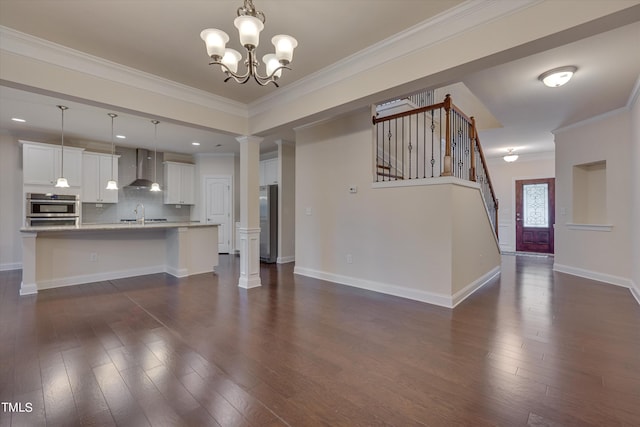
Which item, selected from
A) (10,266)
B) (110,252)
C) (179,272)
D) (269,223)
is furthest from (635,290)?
(10,266)

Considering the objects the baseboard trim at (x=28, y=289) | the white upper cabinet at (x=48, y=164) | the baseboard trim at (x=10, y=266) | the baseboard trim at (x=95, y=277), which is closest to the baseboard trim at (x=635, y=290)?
the baseboard trim at (x=95, y=277)

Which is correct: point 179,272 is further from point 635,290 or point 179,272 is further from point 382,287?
point 635,290

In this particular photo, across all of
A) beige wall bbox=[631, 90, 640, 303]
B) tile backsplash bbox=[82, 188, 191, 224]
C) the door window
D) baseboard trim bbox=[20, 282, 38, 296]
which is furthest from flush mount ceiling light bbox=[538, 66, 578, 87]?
tile backsplash bbox=[82, 188, 191, 224]

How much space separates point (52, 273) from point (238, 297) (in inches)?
116

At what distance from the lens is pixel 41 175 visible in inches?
229

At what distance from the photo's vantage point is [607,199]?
4816mm

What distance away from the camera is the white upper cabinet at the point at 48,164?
18.6 feet

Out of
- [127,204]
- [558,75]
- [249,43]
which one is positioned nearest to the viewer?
[249,43]

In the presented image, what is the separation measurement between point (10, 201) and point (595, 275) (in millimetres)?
11220

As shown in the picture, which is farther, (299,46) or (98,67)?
(98,67)

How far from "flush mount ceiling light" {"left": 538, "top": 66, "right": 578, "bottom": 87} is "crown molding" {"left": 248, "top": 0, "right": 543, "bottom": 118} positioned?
6.25 ft

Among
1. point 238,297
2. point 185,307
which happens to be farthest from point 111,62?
point 238,297

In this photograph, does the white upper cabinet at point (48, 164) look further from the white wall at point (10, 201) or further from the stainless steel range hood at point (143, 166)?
the stainless steel range hood at point (143, 166)

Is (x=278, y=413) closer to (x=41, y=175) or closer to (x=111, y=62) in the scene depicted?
(x=111, y=62)
